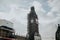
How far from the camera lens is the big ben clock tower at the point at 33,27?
62.7m

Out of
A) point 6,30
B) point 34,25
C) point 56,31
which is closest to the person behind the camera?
point 6,30

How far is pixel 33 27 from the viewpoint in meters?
64.6

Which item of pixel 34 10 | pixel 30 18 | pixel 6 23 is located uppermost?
pixel 34 10

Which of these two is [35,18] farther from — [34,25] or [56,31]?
[56,31]

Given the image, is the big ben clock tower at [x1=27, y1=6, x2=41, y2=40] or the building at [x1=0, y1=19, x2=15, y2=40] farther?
the big ben clock tower at [x1=27, y1=6, x2=41, y2=40]

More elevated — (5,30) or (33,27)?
(33,27)

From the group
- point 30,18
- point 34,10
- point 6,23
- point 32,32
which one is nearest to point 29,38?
point 32,32

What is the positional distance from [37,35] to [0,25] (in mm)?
27688

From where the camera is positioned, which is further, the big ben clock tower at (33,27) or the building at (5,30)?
the big ben clock tower at (33,27)

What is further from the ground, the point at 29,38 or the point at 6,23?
the point at 6,23

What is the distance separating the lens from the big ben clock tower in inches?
2468

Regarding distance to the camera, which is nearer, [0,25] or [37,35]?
[0,25]

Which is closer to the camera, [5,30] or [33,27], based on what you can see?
[5,30]

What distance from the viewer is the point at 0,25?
3912 cm
